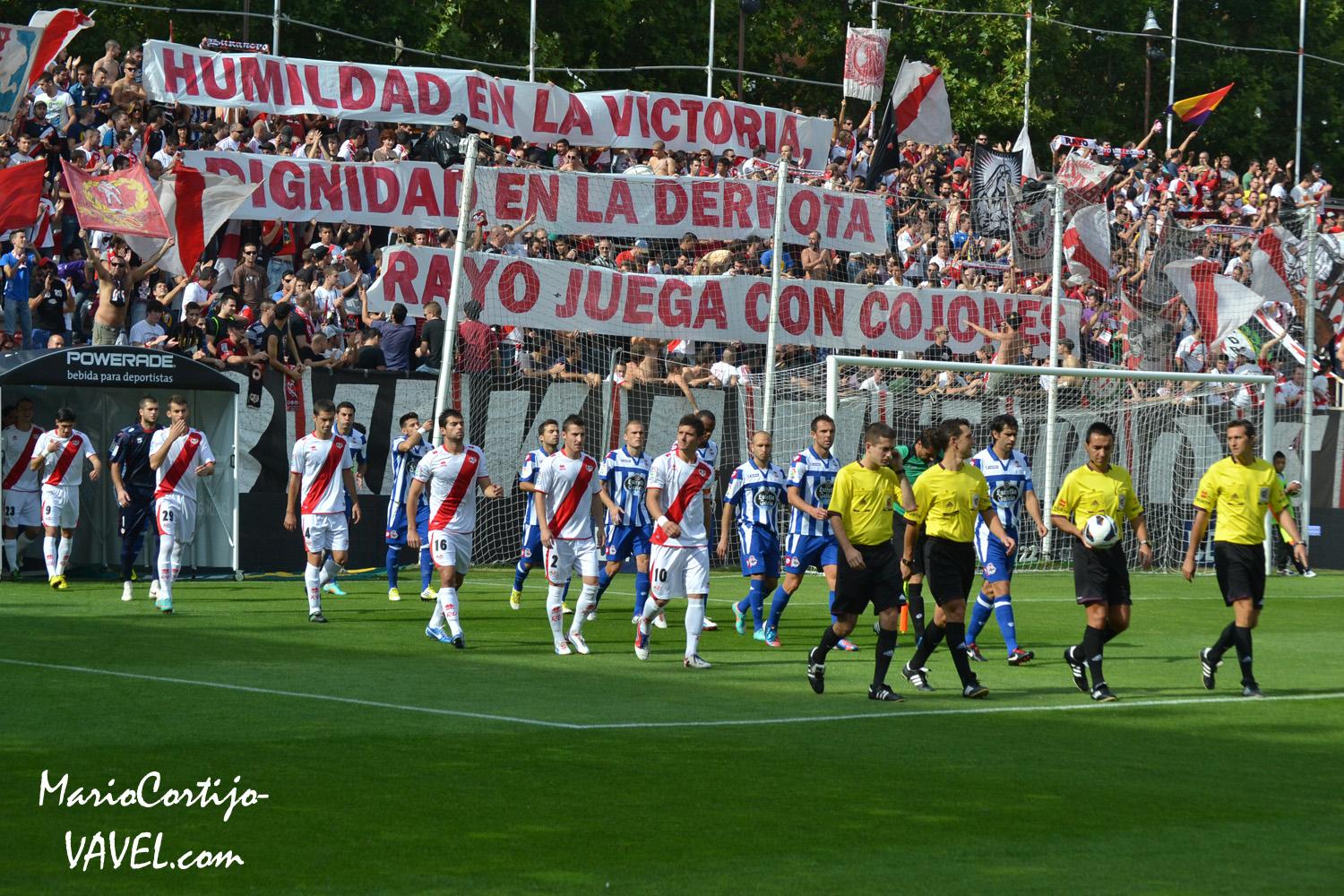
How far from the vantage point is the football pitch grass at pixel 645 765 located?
310 inches

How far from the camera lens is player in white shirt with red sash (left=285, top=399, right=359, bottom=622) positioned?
18.7m

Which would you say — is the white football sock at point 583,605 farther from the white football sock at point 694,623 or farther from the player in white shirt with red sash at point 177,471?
the player in white shirt with red sash at point 177,471

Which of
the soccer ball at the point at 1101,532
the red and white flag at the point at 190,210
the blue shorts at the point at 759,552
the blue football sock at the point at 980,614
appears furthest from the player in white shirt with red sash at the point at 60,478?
the soccer ball at the point at 1101,532

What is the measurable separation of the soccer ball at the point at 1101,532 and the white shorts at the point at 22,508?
45.8ft

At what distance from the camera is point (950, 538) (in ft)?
46.3

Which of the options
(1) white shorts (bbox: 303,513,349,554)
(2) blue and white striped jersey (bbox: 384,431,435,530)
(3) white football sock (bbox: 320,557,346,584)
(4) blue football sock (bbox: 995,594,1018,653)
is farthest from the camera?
(2) blue and white striped jersey (bbox: 384,431,435,530)

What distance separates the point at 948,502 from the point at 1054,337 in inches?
585

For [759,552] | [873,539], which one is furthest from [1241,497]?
[759,552]

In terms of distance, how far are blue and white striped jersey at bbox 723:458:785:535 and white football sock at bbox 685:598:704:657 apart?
2.80 meters

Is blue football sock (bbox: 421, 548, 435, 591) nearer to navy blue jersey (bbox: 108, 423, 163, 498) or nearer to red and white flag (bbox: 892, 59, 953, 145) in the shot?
navy blue jersey (bbox: 108, 423, 163, 498)

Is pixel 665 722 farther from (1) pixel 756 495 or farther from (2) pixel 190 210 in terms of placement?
(2) pixel 190 210

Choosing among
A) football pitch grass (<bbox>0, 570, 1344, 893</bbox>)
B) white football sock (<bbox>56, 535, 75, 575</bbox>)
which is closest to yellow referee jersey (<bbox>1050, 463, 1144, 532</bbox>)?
football pitch grass (<bbox>0, 570, 1344, 893</bbox>)

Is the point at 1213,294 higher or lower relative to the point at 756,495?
higher

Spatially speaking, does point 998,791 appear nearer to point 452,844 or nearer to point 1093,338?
point 452,844
